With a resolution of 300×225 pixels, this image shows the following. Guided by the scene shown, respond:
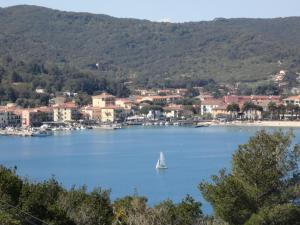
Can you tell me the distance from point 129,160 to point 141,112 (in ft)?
97.7

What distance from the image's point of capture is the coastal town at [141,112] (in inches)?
2078

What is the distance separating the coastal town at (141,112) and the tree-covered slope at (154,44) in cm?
1693

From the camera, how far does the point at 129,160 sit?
29.5 meters

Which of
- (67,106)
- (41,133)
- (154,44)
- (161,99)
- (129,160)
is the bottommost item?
(129,160)

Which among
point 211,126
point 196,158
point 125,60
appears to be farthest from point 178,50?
point 196,158

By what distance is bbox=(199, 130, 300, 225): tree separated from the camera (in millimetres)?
8531

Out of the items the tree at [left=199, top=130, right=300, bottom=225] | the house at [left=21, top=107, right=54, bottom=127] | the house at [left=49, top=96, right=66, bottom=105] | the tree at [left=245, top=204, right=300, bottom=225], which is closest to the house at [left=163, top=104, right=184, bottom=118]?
the house at [left=49, top=96, right=66, bottom=105]

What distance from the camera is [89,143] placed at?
38.4 metres

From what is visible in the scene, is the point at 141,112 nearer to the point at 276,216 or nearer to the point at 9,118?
the point at 9,118

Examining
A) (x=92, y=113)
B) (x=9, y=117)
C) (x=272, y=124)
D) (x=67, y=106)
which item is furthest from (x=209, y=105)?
(x=9, y=117)

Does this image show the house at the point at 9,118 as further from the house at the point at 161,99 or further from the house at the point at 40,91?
the house at the point at 161,99

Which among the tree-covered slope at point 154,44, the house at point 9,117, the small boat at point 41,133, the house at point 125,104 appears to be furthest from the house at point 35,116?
the tree-covered slope at point 154,44

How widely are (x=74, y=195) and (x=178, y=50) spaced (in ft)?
298

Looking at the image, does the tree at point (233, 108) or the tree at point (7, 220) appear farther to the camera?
the tree at point (233, 108)
